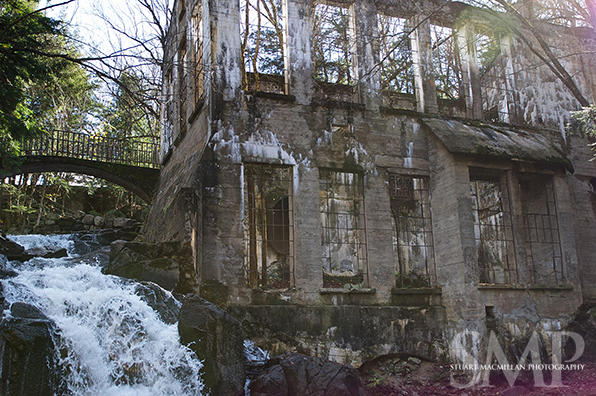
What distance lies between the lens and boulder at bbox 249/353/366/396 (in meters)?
7.34

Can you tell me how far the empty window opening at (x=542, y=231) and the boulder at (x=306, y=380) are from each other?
19.9 feet

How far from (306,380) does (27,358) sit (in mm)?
3575

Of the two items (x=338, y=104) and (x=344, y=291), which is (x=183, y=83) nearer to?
(x=338, y=104)

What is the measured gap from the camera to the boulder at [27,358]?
20.0ft

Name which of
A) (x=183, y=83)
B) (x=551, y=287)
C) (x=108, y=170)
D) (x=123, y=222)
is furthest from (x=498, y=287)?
(x=123, y=222)

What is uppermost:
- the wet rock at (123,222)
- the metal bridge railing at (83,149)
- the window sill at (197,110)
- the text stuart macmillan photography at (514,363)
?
the metal bridge railing at (83,149)

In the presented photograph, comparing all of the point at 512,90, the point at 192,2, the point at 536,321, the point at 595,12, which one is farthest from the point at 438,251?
the point at 192,2

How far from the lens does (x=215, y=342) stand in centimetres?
743

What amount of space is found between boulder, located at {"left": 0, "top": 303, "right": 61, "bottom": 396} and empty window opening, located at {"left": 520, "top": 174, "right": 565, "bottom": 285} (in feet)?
32.2

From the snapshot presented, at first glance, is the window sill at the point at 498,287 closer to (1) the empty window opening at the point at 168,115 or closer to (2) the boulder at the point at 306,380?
(2) the boulder at the point at 306,380

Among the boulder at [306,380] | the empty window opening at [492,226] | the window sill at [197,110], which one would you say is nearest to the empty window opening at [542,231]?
the empty window opening at [492,226]

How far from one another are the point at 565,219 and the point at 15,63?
11.8 meters

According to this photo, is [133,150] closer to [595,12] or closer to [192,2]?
[192,2]

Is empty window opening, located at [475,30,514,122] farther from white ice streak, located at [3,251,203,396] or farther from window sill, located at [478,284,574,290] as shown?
white ice streak, located at [3,251,203,396]
